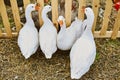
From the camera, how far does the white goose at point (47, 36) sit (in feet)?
9.40

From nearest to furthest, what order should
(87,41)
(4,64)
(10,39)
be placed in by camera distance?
1. (87,41)
2. (4,64)
3. (10,39)

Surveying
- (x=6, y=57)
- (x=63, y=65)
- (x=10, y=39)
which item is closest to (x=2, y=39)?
(x=10, y=39)

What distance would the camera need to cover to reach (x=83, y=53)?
2.74m

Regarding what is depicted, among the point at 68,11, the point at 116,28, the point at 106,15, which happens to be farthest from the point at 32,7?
the point at 116,28

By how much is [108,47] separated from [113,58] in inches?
6.5

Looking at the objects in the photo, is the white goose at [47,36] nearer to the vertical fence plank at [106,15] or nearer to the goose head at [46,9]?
the goose head at [46,9]

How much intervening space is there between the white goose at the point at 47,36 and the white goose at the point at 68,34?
0.07 meters

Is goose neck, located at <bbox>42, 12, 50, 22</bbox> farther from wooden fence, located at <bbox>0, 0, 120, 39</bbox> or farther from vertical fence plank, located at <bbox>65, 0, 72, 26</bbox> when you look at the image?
vertical fence plank, located at <bbox>65, 0, 72, 26</bbox>

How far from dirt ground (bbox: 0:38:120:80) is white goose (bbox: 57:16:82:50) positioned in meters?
0.19

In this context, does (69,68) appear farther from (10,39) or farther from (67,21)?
(10,39)

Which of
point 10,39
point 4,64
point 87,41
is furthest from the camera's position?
point 10,39

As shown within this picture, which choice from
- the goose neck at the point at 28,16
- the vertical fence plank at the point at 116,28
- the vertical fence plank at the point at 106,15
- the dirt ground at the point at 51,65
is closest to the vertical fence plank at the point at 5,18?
the dirt ground at the point at 51,65

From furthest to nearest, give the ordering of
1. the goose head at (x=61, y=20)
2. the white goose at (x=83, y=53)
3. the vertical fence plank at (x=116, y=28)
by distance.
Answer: the vertical fence plank at (x=116, y=28) < the goose head at (x=61, y=20) < the white goose at (x=83, y=53)

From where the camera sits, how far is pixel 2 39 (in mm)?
3289
